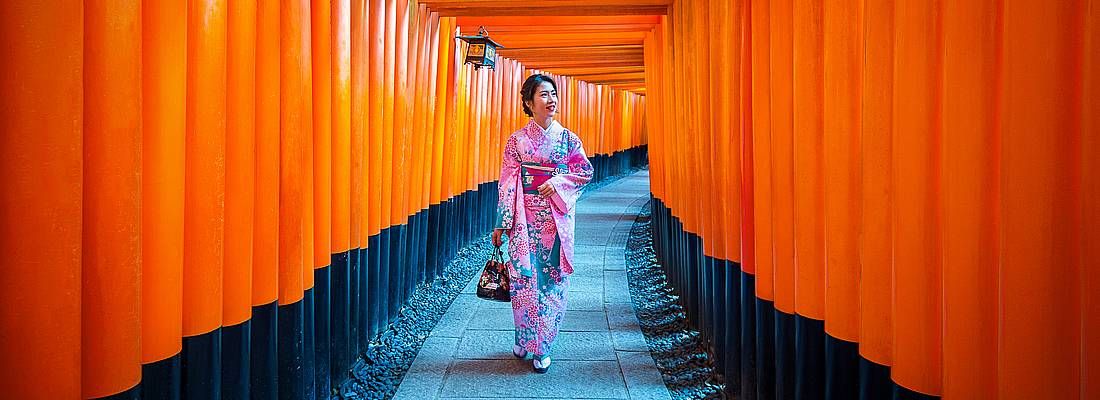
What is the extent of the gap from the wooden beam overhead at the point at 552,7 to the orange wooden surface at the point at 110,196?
5.19m

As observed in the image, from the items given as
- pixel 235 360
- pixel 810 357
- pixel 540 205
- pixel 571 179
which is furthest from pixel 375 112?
pixel 810 357

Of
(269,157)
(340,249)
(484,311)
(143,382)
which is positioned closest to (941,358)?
(143,382)

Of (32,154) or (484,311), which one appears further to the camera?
(484,311)

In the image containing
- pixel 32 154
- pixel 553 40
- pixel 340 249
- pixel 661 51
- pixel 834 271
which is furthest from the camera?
pixel 553 40

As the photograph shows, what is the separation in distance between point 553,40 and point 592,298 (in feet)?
12.9

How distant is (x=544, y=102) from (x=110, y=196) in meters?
3.38

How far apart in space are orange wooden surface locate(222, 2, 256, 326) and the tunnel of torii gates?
0.01 m

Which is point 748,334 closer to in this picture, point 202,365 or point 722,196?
point 722,196

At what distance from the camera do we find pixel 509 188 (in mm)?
5328

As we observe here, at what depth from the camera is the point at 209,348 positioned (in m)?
2.82

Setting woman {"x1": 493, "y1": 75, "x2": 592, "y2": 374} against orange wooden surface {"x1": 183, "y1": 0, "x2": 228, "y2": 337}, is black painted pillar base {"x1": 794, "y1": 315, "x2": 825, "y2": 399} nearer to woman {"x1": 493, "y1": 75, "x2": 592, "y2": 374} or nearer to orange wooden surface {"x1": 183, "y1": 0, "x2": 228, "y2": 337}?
orange wooden surface {"x1": 183, "y1": 0, "x2": 228, "y2": 337}

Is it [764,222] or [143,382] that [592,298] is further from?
[143,382]

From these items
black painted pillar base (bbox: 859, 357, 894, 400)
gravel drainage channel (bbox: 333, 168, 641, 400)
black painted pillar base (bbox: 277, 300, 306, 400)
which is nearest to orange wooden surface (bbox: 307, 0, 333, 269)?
black painted pillar base (bbox: 277, 300, 306, 400)

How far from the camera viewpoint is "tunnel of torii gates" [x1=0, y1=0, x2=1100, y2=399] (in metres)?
1.67
